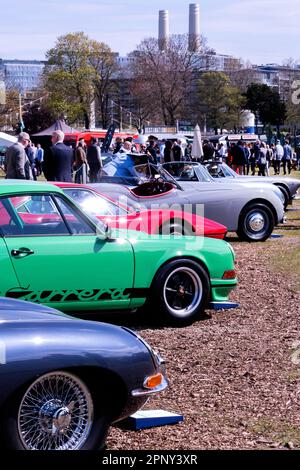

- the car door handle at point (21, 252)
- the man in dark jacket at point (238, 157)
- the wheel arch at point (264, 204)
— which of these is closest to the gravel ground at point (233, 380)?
the car door handle at point (21, 252)

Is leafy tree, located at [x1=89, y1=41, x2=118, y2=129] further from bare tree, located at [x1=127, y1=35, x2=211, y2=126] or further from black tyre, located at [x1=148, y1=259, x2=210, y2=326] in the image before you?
black tyre, located at [x1=148, y1=259, x2=210, y2=326]

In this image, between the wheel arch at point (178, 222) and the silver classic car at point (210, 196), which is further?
the silver classic car at point (210, 196)

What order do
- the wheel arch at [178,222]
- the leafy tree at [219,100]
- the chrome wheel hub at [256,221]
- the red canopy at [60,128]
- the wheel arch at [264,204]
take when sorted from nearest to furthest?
the wheel arch at [178,222], the wheel arch at [264,204], the chrome wheel hub at [256,221], the red canopy at [60,128], the leafy tree at [219,100]

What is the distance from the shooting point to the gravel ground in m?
4.71

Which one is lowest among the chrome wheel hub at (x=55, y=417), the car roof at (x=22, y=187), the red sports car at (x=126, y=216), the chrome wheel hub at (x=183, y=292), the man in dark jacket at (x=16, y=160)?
the chrome wheel hub at (x=183, y=292)

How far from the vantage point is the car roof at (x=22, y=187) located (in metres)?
6.84

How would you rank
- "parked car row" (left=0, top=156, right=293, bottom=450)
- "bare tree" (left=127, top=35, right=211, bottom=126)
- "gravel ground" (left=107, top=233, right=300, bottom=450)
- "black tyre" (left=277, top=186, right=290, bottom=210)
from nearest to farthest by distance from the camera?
"parked car row" (left=0, top=156, right=293, bottom=450) < "gravel ground" (left=107, top=233, right=300, bottom=450) < "black tyre" (left=277, top=186, right=290, bottom=210) < "bare tree" (left=127, top=35, right=211, bottom=126)

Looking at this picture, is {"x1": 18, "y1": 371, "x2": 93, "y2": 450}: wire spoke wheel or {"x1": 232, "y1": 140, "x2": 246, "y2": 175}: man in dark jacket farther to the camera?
{"x1": 232, "y1": 140, "x2": 246, "y2": 175}: man in dark jacket

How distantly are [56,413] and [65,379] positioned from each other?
0.59ft

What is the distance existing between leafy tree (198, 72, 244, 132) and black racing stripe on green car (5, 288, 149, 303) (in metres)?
80.7

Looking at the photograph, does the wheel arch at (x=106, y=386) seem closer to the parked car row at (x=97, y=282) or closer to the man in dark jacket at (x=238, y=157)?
the parked car row at (x=97, y=282)

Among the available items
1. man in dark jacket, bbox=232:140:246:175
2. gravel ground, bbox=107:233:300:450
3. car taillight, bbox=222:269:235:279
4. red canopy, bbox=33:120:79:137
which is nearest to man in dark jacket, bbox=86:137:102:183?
gravel ground, bbox=107:233:300:450

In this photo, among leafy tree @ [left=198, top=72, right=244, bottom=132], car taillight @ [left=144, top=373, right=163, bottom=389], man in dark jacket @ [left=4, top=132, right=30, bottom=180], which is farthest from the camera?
leafy tree @ [left=198, top=72, right=244, bottom=132]

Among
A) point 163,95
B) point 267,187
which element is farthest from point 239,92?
point 267,187
